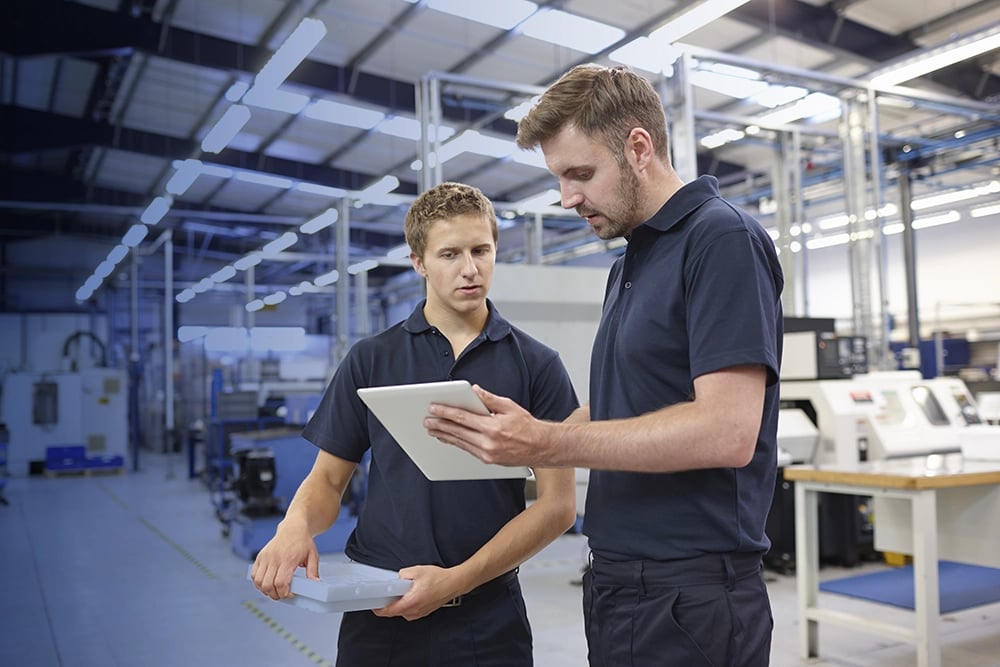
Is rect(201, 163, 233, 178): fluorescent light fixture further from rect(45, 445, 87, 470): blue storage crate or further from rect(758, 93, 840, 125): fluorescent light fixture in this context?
rect(758, 93, 840, 125): fluorescent light fixture

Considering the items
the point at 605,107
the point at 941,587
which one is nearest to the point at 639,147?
the point at 605,107

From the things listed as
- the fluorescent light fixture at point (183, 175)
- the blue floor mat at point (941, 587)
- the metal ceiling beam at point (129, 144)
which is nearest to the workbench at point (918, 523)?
the blue floor mat at point (941, 587)

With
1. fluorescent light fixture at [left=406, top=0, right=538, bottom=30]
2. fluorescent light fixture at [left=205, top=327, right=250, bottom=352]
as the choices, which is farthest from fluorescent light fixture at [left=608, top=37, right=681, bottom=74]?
fluorescent light fixture at [left=205, top=327, right=250, bottom=352]

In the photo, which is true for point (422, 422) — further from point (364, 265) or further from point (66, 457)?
point (66, 457)

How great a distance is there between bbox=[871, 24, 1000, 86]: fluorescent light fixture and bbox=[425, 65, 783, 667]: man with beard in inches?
224

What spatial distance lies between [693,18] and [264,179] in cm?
843

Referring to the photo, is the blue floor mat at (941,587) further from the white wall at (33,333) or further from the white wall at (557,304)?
the white wall at (33,333)

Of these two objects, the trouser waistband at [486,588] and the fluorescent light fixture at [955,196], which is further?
the fluorescent light fixture at [955,196]

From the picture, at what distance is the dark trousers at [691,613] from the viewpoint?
1176mm

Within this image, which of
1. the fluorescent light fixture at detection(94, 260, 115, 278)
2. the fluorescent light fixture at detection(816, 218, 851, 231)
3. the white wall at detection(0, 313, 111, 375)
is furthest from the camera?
the white wall at detection(0, 313, 111, 375)

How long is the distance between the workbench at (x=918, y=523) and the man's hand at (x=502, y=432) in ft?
9.15

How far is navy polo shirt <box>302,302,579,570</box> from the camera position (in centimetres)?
157

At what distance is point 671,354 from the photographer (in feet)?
4.00

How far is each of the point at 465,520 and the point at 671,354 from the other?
0.59 m
